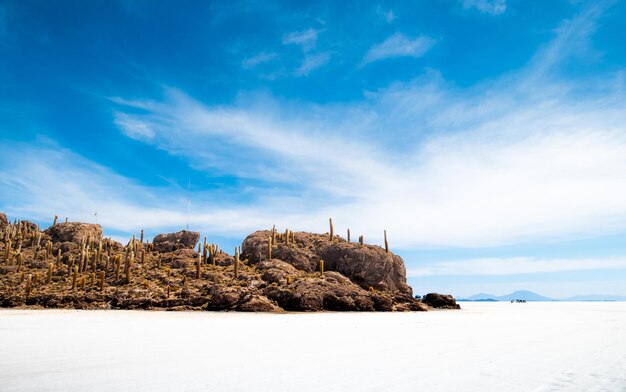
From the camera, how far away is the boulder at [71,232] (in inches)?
2879

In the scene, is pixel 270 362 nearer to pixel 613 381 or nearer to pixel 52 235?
pixel 613 381

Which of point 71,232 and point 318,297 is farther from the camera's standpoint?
point 71,232

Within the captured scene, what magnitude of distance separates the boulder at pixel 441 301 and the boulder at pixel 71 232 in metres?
56.5

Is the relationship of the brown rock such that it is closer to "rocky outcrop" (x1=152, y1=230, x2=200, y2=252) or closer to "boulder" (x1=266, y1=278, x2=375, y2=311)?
"boulder" (x1=266, y1=278, x2=375, y2=311)

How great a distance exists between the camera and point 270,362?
30.8 feet

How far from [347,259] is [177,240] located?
98.7 feet

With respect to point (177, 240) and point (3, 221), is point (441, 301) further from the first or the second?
point (3, 221)

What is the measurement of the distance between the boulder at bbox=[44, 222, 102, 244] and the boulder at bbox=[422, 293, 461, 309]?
56514 millimetres

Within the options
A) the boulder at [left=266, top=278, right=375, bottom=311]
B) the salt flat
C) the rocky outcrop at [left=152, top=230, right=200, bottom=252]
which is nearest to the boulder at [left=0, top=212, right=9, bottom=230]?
the rocky outcrop at [left=152, top=230, right=200, bottom=252]

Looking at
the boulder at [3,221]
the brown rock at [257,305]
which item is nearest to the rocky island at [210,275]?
the brown rock at [257,305]

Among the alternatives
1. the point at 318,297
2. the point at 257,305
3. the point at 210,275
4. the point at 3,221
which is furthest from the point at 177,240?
the point at 3,221

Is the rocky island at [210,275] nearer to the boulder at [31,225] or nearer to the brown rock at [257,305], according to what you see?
the brown rock at [257,305]

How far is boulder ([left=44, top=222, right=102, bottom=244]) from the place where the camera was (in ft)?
240

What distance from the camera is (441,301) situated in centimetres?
5456
